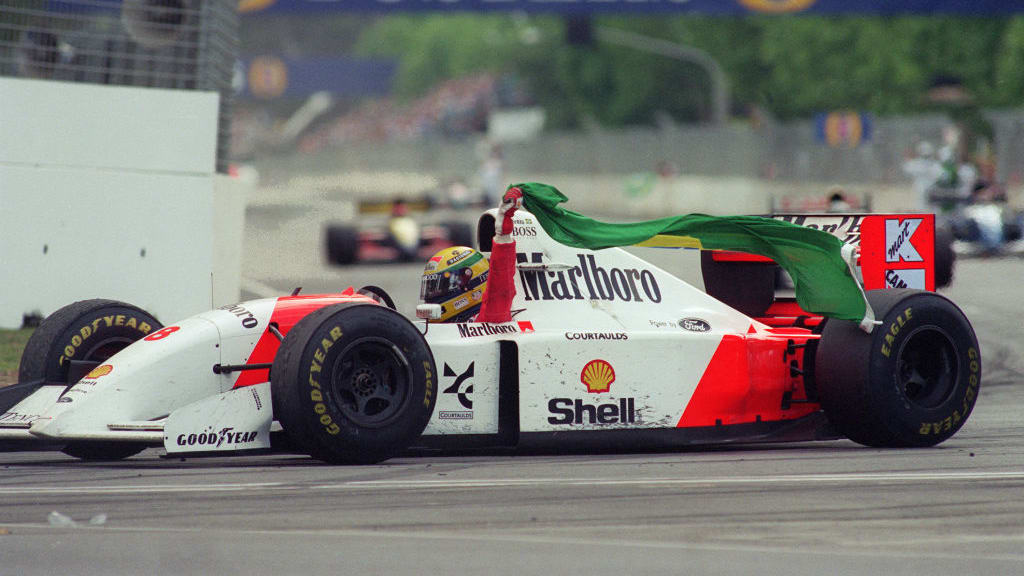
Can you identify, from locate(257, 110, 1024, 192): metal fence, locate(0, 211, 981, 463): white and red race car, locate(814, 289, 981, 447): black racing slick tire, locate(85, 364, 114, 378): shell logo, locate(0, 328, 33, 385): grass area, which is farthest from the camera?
locate(257, 110, 1024, 192): metal fence

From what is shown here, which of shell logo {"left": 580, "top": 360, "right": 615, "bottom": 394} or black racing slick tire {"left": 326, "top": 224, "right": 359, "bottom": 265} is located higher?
black racing slick tire {"left": 326, "top": 224, "right": 359, "bottom": 265}

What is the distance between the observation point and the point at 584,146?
59.4 meters

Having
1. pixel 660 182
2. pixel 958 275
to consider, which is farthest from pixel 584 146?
pixel 958 275

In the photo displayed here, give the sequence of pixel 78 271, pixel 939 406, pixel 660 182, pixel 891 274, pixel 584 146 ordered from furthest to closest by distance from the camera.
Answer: pixel 584 146 → pixel 660 182 → pixel 78 271 → pixel 891 274 → pixel 939 406

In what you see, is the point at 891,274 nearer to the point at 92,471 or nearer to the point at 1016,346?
the point at 92,471

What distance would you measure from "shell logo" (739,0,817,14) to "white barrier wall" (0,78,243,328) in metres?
21.2

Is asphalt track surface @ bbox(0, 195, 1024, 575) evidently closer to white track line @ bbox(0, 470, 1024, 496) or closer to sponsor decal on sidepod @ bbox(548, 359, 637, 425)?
white track line @ bbox(0, 470, 1024, 496)

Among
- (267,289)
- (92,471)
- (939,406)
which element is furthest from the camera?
(267,289)

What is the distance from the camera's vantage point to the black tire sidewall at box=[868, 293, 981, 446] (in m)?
7.68

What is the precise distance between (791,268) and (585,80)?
228 ft

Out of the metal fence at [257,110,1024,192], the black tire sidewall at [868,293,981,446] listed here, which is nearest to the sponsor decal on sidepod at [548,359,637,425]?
the black tire sidewall at [868,293,981,446]

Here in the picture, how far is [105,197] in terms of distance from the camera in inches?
529

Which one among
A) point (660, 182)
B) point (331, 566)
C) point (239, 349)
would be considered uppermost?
point (660, 182)

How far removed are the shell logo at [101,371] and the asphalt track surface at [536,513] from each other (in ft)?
→ 1.48
